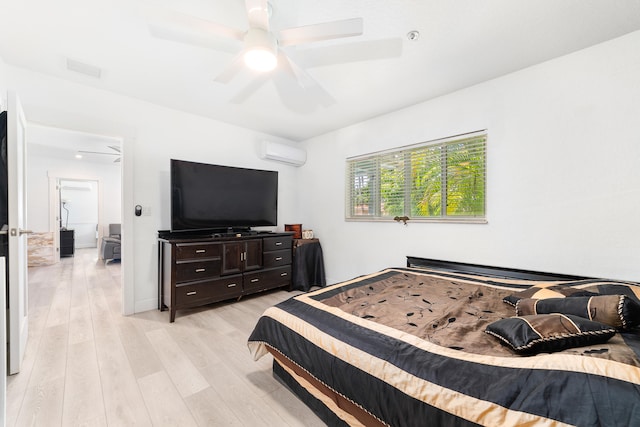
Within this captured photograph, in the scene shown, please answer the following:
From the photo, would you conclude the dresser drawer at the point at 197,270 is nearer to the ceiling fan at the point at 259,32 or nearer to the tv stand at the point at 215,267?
the tv stand at the point at 215,267

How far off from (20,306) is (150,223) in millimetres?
1304

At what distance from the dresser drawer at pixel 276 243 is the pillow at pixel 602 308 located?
9.24 ft

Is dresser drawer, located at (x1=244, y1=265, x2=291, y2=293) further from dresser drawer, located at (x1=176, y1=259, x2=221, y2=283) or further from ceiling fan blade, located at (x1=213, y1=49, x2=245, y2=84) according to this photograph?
ceiling fan blade, located at (x1=213, y1=49, x2=245, y2=84)

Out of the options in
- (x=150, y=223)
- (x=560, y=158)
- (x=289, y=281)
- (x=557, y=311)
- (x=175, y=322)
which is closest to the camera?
(x=557, y=311)

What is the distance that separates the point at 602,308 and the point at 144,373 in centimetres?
269

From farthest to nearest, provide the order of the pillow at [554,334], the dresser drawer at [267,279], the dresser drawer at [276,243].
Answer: the dresser drawer at [276,243]
the dresser drawer at [267,279]
the pillow at [554,334]

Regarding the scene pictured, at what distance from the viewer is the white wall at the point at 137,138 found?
7.99ft

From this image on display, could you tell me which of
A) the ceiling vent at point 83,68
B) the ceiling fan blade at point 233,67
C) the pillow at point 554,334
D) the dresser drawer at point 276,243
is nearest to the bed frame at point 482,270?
the pillow at point 554,334

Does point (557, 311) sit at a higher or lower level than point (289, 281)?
higher

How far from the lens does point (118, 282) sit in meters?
4.16

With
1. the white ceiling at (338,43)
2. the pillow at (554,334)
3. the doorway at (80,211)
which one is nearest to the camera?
the pillow at (554,334)

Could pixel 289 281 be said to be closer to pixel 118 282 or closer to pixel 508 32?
pixel 118 282

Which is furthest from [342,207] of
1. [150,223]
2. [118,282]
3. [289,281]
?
[118,282]

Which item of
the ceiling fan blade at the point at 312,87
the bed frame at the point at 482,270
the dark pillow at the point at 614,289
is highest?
the ceiling fan blade at the point at 312,87
